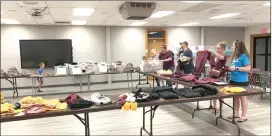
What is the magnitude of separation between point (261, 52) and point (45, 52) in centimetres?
895

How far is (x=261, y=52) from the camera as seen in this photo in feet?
33.1

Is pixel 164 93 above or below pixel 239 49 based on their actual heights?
below

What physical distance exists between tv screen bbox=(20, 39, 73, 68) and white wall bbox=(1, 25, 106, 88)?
0.58 ft

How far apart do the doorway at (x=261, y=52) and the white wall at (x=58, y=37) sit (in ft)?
22.3

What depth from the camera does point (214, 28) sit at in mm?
10102

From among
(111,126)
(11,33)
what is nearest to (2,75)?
(11,33)

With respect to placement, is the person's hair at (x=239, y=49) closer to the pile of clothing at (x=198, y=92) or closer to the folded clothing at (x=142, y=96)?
the pile of clothing at (x=198, y=92)

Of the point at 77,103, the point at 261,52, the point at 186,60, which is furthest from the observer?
the point at 261,52

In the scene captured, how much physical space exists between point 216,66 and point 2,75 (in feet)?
18.4

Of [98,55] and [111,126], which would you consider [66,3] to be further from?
[98,55]

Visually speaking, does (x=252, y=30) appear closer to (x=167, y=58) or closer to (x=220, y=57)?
(x=167, y=58)

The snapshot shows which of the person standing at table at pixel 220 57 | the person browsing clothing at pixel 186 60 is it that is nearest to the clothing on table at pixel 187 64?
the person browsing clothing at pixel 186 60

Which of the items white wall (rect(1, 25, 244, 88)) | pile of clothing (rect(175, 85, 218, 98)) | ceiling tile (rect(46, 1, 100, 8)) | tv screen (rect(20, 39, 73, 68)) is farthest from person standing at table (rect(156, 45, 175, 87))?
tv screen (rect(20, 39, 73, 68))

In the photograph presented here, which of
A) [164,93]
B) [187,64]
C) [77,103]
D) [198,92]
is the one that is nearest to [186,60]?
[187,64]
